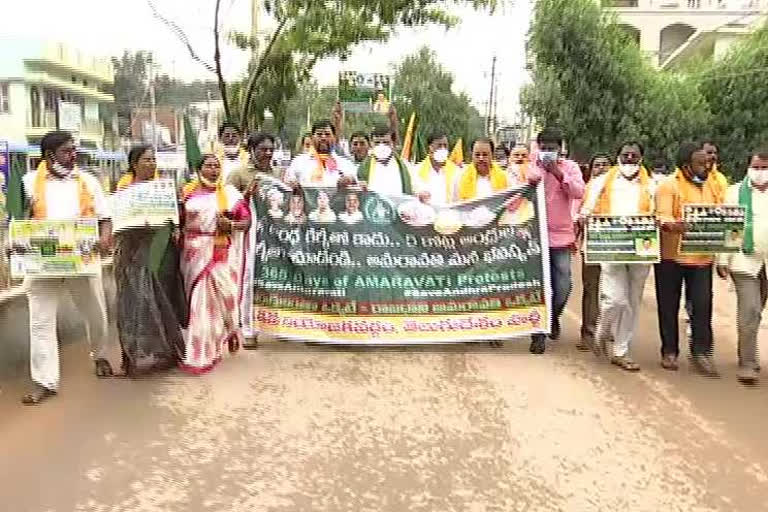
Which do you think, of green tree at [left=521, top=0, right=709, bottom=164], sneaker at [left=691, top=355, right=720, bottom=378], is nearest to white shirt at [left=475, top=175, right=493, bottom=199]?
sneaker at [left=691, top=355, right=720, bottom=378]

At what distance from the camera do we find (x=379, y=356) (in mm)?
6941

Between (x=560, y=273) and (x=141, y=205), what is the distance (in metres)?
3.32

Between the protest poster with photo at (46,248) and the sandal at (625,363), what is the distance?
385cm

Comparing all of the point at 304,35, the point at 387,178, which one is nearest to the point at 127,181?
the point at 387,178

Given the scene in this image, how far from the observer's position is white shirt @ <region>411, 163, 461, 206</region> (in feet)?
24.9

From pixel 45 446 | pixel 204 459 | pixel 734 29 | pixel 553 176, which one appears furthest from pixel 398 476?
pixel 734 29

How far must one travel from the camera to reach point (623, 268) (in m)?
6.67

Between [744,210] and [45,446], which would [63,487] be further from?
[744,210]

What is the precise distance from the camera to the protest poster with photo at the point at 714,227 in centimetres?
629

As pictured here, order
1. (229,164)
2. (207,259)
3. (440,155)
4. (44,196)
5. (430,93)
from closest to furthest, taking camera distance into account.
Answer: (44,196)
(207,259)
(440,155)
(229,164)
(430,93)

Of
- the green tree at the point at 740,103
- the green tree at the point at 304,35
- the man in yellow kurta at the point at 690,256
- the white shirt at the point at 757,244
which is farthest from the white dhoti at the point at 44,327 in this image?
the green tree at the point at 740,103

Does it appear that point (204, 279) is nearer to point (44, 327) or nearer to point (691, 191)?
point (44, 327)

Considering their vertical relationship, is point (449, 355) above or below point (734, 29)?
below

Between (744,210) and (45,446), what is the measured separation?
4791 mm
